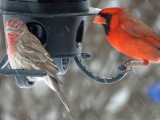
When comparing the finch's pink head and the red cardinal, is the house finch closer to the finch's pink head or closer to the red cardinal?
the finch's pink head

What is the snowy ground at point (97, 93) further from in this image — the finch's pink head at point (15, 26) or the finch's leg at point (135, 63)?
the finch's pink head at point (15, 26)

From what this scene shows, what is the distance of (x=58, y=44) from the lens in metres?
6.80

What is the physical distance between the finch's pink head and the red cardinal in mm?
731

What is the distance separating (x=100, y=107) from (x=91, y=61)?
29.6 inches

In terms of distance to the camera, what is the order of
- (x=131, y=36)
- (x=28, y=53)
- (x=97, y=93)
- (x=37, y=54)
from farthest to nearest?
(x=97, y=93) < (x=131, y=36) < (x=28, y=53) < (x=37, y=54)

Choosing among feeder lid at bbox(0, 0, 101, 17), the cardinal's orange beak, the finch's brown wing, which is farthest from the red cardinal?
the finch's brown wing

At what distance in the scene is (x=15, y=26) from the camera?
259 inches

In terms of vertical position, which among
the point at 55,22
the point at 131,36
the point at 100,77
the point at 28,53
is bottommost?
the point at 100,77

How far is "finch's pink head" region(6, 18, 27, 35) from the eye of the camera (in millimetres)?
6555

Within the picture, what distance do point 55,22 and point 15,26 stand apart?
40 cm

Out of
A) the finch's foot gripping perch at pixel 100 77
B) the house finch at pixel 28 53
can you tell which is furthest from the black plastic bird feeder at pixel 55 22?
the house finch at pixel 28 53

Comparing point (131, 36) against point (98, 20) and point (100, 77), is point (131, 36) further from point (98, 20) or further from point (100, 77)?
point (100, 77)

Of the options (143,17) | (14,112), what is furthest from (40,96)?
(143,17)

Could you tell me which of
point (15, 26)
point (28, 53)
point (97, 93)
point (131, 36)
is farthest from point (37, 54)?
point (97, 93)
